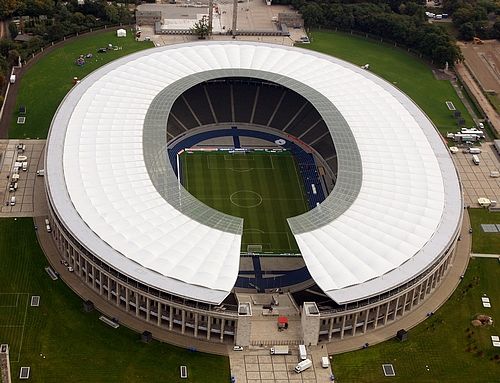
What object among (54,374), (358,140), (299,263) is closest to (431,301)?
(299,263)

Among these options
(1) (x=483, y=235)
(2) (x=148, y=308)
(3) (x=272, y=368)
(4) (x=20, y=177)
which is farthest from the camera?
(4) (x=20, y=177)

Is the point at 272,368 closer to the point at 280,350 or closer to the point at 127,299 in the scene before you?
the point at 280,350

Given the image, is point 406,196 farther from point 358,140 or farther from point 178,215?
point 178,215

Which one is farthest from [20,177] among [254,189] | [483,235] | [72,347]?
[483,235]

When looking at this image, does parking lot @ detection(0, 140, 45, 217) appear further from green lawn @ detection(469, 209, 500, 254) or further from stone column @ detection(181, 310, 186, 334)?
green lawn @ detection(469, 209, 500, 254)

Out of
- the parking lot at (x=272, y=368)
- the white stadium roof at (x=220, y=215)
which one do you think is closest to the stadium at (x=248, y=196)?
the white stadium roof at (x=220, y=215)

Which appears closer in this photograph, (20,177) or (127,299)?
(127,299)

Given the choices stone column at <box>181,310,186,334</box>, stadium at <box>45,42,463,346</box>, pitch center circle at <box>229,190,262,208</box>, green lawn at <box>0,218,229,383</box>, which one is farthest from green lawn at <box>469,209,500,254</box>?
stone column at <box>181,310,186,334</box>
